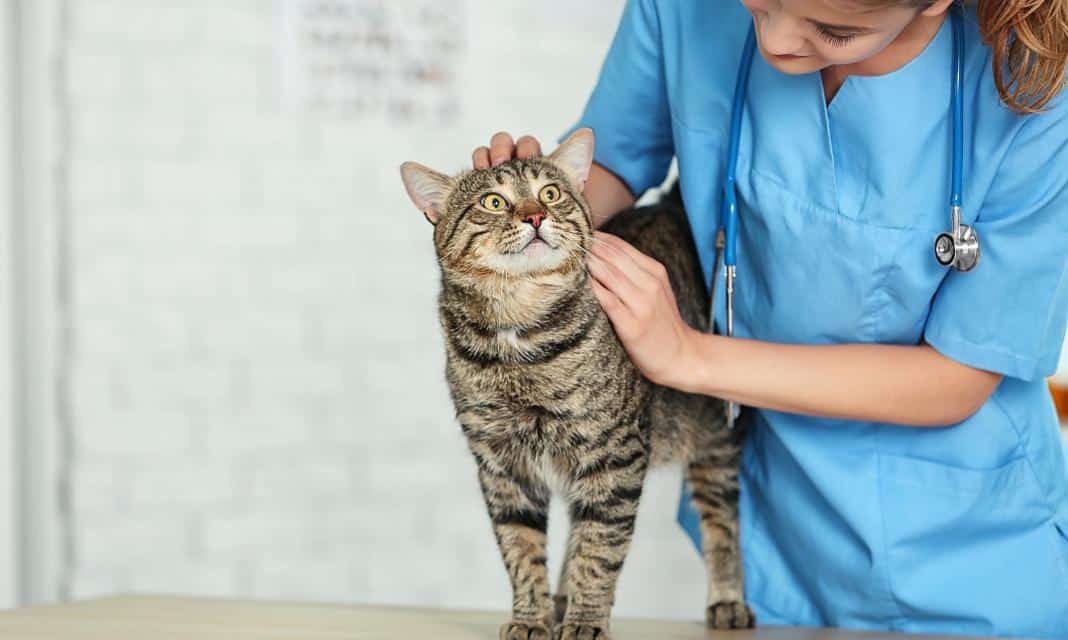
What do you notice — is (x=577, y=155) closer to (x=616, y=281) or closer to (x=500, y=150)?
(x=500, y=150)

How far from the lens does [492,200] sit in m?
1.24

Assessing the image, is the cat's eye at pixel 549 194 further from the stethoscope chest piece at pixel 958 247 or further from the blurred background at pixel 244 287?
the blurred background at pixel 244 287

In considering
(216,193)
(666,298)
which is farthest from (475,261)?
(216,193)

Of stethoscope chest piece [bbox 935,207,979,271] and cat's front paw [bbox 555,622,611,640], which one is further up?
stethoscope chest piece [bbox 935,207,979,271]

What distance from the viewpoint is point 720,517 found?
136 centimetres

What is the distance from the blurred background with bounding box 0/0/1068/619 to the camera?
7.66 feet

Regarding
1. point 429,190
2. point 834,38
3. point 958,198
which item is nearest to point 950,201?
point 958,198

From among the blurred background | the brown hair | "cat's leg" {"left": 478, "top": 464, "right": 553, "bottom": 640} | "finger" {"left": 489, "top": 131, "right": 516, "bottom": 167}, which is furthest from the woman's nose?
the blurred background

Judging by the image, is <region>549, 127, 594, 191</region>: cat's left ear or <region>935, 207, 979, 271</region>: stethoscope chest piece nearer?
<region>935, 207, 979, 271</region>: stethoscope chest piece

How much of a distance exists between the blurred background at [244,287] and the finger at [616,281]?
46.6 inches

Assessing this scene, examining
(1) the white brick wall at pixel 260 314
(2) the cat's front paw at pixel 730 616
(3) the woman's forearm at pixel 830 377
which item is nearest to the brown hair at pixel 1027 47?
(3) the woman's forearm at pixel 830 377

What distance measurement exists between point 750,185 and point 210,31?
160 centimetres

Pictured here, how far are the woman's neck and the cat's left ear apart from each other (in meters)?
0.28

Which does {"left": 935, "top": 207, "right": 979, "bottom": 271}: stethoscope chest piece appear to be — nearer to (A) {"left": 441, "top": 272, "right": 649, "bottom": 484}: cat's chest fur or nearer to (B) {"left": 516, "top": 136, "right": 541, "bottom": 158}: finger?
(A) {"left": 441, "top": 272, "right": 649, "bottom": 484}: cat's chest fur
